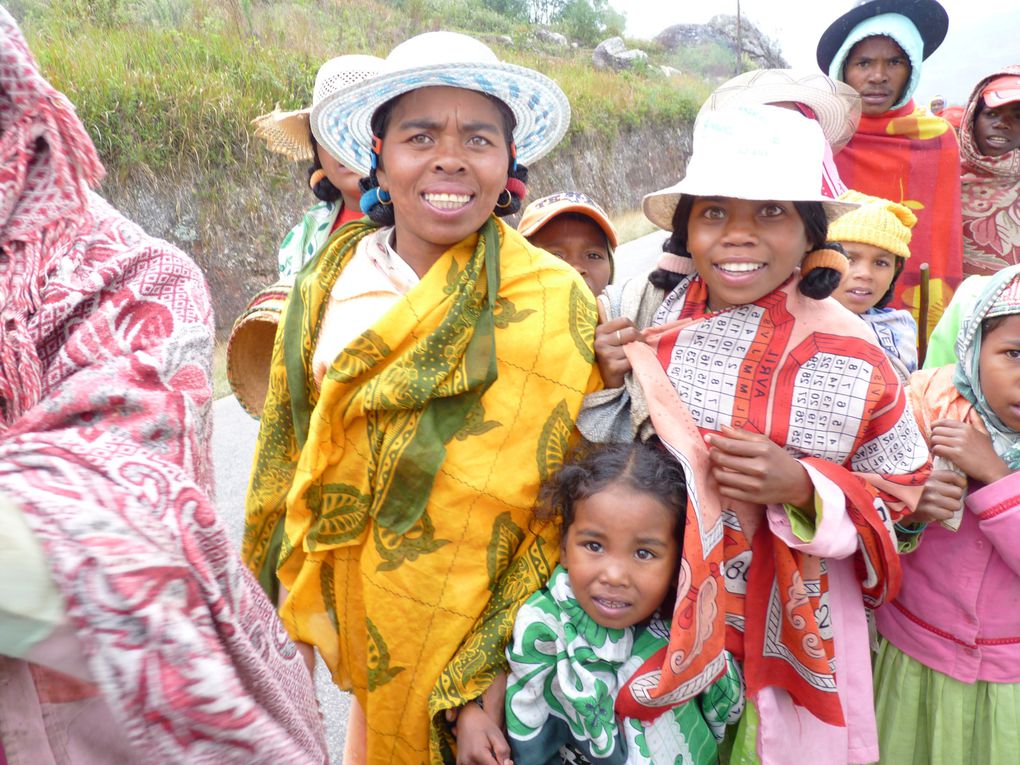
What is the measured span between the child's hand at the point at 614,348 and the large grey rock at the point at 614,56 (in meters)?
25.3

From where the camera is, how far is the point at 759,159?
1609 millimetres

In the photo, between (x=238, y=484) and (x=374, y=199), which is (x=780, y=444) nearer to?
(x=374, y=199)

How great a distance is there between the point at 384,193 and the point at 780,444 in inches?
43.3

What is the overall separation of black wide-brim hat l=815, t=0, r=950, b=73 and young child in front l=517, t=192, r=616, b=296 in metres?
1.49

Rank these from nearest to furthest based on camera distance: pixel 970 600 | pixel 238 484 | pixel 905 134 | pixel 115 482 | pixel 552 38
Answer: pixel 115 482
pixel 970 600
pixel 905 134
pixel 238 484
pixel 552 38

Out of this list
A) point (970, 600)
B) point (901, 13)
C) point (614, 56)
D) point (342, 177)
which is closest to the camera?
point (970, 600)

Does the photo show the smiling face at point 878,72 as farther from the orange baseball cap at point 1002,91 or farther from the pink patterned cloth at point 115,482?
the pink patterned cloth at point 115,482

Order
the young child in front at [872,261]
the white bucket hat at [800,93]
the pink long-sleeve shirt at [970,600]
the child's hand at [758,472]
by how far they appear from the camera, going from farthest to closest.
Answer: the white bucket hat at [800,93]
the young child in front at [872,261]
the pink long-sleeve shirt at [970,600]
the child's hand at [758,472]

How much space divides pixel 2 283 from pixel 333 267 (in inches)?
34.0

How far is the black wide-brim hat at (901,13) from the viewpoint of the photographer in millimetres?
3061

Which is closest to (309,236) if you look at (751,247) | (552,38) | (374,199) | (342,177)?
(342,177)

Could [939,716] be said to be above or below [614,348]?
below

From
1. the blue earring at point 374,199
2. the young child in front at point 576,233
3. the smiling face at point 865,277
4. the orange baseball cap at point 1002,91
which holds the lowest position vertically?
the smiling face at point 865,277

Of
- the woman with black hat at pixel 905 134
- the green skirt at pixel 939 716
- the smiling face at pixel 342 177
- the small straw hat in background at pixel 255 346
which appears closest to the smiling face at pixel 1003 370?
the green skirt at pixel 939 716
